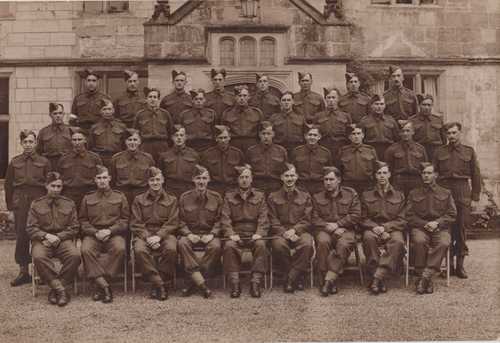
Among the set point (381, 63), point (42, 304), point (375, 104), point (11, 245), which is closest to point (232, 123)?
point (375, 104)

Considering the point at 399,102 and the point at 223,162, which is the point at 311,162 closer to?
the point at 223,162

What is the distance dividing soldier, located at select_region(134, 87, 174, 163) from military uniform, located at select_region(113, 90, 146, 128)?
1.47 ft

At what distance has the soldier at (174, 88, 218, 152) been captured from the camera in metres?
7.76

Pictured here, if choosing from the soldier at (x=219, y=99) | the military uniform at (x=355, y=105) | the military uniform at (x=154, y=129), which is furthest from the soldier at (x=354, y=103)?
the military uniform at (x=154, y=129)

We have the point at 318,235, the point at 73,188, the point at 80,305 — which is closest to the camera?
the point at 80,305

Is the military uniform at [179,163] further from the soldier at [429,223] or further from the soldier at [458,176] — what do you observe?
the soldier at [458,176]

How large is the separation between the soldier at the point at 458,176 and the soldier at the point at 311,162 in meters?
1.17

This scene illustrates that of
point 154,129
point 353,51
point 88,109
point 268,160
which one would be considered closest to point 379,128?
point 268,160

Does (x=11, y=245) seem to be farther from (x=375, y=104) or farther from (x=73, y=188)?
(x=375, y=104)

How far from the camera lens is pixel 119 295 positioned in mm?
6508

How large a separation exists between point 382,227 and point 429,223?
460 mm

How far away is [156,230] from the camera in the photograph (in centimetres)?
673

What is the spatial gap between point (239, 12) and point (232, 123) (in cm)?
277

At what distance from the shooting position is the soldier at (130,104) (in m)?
8.10
